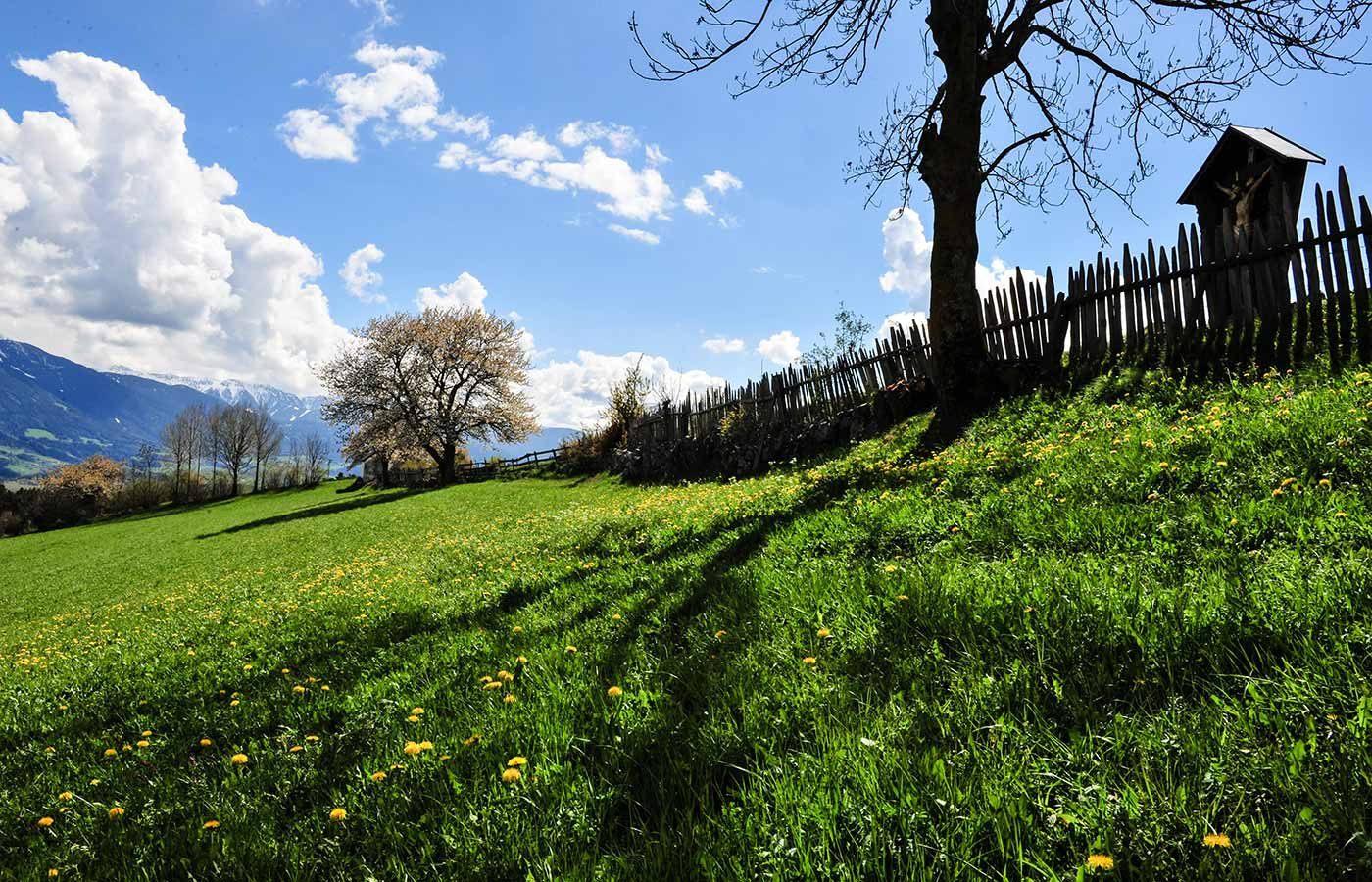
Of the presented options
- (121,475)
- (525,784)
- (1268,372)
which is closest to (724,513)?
(525,784)

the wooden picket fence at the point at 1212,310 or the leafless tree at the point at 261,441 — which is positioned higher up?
the leafless tree at the point at 261,441

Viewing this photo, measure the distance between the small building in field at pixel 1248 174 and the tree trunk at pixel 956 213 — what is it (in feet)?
29.8

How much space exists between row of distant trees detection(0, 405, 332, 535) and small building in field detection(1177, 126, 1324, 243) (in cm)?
8059

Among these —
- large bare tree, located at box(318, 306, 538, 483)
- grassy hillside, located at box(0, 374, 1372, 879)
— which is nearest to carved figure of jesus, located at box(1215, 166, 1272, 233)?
grassy hillside, located at box(0, 374, 1372, 879)

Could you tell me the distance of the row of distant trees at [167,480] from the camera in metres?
61.7

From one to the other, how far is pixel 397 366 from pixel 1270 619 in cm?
4734

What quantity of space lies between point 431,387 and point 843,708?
46.2 meters

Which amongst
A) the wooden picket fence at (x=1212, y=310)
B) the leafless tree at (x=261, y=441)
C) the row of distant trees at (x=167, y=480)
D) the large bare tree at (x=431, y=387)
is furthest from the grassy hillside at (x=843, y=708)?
the leafless tree at (x=261, y=441)

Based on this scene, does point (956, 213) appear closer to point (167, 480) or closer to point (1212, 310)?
point (1212, 310)

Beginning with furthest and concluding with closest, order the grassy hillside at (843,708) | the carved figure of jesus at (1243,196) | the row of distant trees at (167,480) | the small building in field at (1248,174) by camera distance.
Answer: the row of distant trees at (167,480)
the carved figure of jesus at (1243,196)
the small building in field at (1248,174)
the grassy hillside at (843,708)

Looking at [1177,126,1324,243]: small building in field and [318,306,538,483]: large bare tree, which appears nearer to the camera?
[1177,126,1324,243]: small building in field

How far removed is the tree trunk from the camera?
35.2ft

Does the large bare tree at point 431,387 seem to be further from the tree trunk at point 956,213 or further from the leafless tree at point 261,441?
the leafless tree at point 261,441

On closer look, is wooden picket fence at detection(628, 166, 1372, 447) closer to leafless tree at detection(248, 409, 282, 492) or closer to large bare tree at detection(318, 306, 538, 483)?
large bare tree at detection(318, 306, 538, 483)
